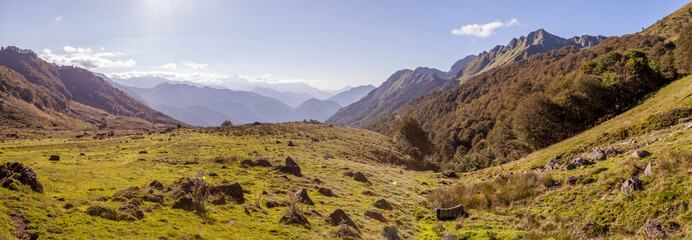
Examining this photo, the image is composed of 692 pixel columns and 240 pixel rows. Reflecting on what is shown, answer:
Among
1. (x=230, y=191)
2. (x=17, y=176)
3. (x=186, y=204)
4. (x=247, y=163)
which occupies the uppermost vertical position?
(x=17, y=176)

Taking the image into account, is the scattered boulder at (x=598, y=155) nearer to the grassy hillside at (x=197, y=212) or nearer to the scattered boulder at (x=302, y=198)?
the grassy hillside at (x=197, y=212)

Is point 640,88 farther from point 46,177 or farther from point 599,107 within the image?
point 46,177

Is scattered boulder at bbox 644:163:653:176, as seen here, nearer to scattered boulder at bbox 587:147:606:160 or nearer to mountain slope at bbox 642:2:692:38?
scattered boulder at bbox 587:147:606:160

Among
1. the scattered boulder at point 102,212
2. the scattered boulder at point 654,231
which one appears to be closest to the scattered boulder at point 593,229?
the scattered boulder at point 654,231

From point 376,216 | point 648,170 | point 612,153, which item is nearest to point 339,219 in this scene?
point 376,216

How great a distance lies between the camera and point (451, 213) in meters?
21.1

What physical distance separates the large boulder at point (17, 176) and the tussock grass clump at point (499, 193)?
27.3 m

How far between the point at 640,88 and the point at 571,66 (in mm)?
147262

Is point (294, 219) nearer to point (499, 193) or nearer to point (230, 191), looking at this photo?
point (230, 191)

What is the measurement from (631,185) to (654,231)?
3624 millimetres

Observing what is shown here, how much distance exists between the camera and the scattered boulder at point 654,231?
10.2 m

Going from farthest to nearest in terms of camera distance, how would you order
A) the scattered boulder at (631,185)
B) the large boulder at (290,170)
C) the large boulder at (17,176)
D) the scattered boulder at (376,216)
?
the large boulder at (290,170) < the scattered boulder at (376,216) < the large boulder at (17,176) < the scattered boulder at (631,185)

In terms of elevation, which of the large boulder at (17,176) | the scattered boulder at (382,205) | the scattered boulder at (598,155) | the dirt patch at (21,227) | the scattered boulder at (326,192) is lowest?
the scattered boulder at (382,205)

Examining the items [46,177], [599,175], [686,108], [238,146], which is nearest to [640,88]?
[686,108]
